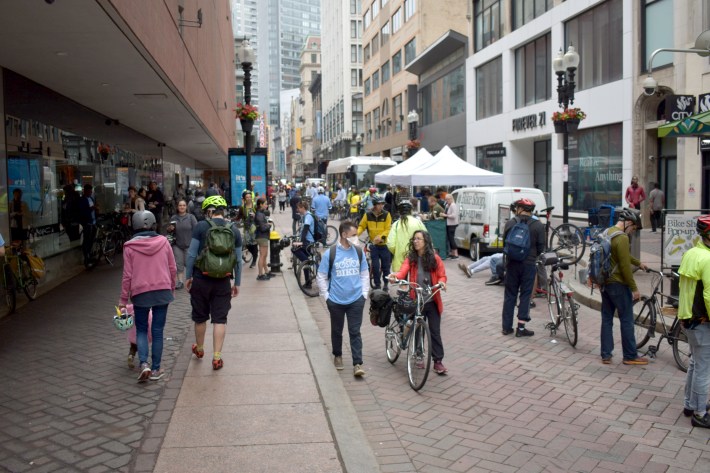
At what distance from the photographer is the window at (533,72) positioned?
30.2 meters

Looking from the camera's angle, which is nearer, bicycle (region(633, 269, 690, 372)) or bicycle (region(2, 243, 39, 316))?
bicycle (region(633, 269, 690, 372))

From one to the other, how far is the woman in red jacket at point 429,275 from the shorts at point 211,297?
1.78 metres

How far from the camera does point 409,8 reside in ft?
171

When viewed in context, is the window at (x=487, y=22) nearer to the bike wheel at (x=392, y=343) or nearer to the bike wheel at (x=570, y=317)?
the bike wheel at (x=570, y=317)

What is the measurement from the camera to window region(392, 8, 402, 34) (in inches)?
2174

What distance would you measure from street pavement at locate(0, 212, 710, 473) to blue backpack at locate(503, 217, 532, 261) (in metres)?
1.14

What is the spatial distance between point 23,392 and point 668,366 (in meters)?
6.81

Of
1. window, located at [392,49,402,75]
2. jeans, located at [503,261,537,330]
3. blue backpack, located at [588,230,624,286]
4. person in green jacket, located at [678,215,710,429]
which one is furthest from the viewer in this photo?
window, located at [392,49,402,75]

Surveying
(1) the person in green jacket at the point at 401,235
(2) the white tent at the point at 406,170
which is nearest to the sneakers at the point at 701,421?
(1) the person in green jacket at the point at 401,235

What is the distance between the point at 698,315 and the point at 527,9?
2912cm

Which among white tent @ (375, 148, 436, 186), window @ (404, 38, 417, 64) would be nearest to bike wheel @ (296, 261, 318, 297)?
white tent @ (375, 148, 436, 186)

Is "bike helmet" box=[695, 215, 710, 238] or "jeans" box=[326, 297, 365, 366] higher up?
"bike helmet" box=[695, 215, 710, 238]

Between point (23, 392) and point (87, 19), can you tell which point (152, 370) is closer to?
point (23, 392)

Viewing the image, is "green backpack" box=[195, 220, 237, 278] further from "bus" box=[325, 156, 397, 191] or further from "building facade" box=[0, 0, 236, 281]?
"bus" box=[325, 156, 397, 191]
